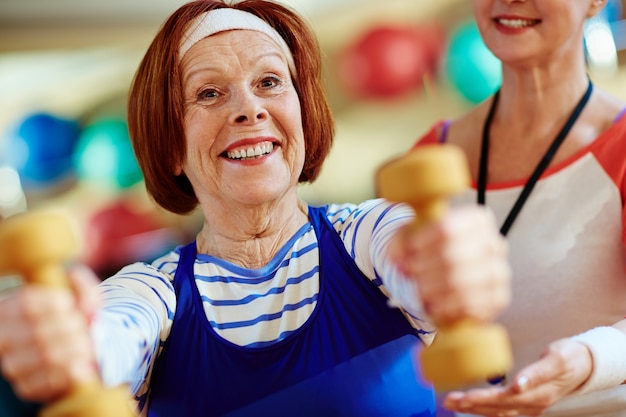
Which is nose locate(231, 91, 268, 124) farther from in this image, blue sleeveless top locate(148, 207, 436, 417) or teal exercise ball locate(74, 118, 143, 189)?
teal exercise ball locate(74, 118, 143, 189)

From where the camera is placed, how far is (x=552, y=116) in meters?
1.26

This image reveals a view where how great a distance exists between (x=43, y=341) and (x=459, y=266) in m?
0.31

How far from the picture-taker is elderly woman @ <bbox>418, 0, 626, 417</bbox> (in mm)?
1160

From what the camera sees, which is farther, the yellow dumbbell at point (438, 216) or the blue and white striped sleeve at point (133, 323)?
the blue and white striped sleeve at point (133, 323)

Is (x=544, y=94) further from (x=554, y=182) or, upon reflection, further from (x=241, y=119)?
(x=241, y=119)

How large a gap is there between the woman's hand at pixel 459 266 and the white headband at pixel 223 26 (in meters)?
0.40

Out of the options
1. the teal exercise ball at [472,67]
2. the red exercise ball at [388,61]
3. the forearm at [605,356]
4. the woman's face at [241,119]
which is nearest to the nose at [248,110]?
the woman's face at [241,119]

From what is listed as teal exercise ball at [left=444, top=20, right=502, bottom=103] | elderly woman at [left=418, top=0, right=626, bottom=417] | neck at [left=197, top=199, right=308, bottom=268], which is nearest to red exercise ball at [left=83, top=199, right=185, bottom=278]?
teal exercise ball at [left=444, top=20, right=502, bottom=103]

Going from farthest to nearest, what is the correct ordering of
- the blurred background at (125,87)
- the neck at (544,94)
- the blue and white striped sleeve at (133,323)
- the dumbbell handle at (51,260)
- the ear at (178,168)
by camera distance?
1. the blurred background at (125,87)
2. the neck at (544,94)
3. the ear at (178,168)
4. the blue and white striped sleeve at (133,323)
5. the dumbbell handle at (51,260)

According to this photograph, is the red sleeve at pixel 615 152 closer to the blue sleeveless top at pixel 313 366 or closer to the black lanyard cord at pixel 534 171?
the black lanyard cord at pixel 534 171

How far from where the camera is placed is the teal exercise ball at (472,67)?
257cm

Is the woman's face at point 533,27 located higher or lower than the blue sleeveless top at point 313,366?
higher

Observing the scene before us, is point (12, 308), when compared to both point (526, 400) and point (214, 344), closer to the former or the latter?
point (214, 344)

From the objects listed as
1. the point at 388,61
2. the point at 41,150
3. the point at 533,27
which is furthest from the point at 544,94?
the point at 41,150
